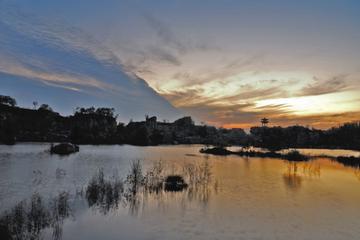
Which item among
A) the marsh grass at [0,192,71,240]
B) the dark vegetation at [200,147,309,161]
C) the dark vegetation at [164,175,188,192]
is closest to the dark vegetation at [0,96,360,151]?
the dark vegetation at [200,147,309,161]

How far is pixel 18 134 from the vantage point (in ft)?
483

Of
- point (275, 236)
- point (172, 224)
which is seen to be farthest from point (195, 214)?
point (275, 236)

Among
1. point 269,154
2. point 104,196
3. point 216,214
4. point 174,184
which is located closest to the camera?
point 216,214

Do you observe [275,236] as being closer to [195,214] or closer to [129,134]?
[195,214]

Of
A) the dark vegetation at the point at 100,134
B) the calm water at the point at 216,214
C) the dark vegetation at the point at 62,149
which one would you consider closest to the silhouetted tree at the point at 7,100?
the dark vegetation at the point at 100,134

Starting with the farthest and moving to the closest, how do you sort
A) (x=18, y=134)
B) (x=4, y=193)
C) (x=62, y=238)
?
(x=18, y=134)
(x=4, y=193)
(x=62, y=238)

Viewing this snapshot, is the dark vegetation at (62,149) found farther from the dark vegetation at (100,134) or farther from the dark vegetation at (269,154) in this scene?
the dark vegetation at (100,134)

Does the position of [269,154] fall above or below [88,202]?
above

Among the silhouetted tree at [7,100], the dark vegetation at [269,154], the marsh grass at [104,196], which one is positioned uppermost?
the silhouetted tree at [7,100]

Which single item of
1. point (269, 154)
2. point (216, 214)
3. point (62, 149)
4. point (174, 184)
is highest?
point (62, 149)

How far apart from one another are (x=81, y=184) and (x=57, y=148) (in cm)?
5414

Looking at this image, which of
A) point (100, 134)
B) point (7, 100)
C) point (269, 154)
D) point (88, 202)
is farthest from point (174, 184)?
point (7, 100)

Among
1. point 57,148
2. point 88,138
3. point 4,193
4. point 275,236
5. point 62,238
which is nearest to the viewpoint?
point 62,238

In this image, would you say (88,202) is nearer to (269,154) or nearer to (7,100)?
(269,154)
